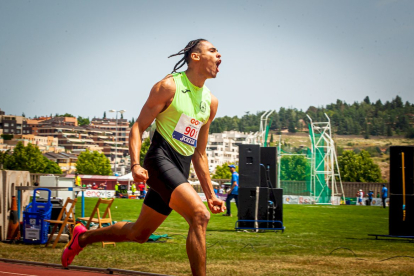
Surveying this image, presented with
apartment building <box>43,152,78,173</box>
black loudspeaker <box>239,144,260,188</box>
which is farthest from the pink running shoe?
apartment building <box>43,152,78,173</box>

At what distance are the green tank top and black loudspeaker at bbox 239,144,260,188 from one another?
31.3 feet

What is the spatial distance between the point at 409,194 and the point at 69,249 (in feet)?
33.3

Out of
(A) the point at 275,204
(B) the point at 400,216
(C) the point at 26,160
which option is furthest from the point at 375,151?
(B) the point at 400,216

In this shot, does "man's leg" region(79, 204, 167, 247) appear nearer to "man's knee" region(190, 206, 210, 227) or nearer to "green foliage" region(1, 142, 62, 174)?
"man's knee" region(190, 206, 210, 227)

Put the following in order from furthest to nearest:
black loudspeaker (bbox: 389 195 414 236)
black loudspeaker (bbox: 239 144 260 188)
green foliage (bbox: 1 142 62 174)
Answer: green foliage (bbox: 1 142 62 174), black loudspeaker (bbox: 239 144 260 188), black loudspeaker (bbox: 389 195 414 236)

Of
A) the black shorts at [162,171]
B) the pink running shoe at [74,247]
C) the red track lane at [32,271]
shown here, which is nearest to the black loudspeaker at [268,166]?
the red track lane at [32,271]

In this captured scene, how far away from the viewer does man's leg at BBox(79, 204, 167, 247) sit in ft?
17.2

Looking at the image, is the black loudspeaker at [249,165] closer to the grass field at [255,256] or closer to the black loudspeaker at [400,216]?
the grass field at [255,256]

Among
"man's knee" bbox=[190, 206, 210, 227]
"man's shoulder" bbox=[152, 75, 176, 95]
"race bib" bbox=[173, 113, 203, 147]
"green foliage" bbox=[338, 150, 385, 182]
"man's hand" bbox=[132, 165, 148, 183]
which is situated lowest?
"green foliage" bbox=[338, 150, 385, 182]

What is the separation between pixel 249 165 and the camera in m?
15.0

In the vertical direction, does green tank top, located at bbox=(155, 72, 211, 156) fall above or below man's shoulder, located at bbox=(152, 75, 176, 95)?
below

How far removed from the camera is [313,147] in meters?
50.2

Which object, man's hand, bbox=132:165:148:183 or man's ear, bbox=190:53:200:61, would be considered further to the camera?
man's ear, bbox=190:53:200:61

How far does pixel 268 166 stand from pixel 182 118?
10.9 metres
